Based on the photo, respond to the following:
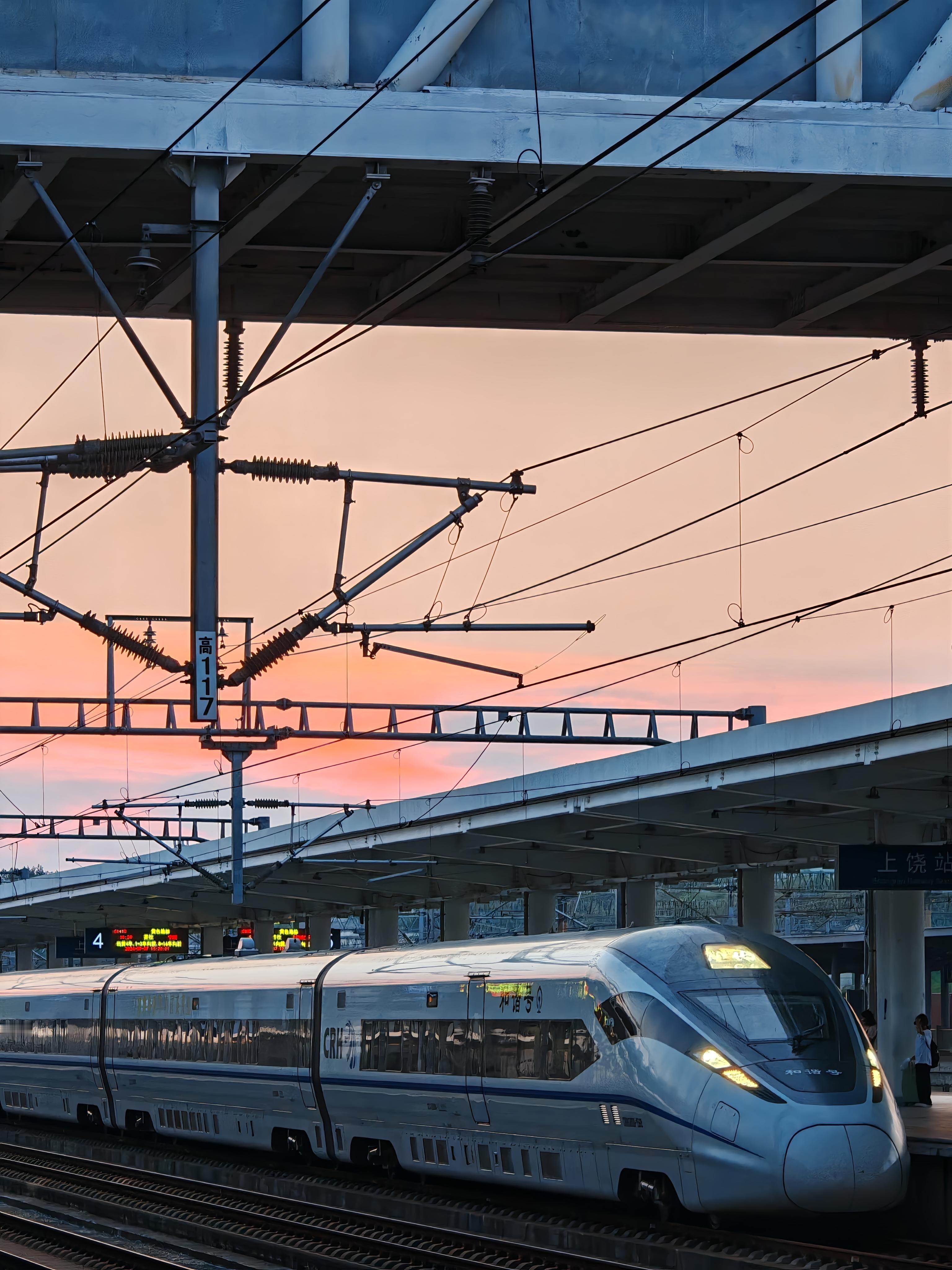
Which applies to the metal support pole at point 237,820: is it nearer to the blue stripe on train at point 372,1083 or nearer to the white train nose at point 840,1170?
the blue stripe on train at point 372,1083

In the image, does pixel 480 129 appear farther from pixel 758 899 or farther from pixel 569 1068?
pixel 758 899

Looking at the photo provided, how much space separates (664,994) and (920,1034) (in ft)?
28.1

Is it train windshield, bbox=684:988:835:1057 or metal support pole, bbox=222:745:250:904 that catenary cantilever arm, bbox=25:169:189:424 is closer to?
train windshield, bbox=684:988:835:1057

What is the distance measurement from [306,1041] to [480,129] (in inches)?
571

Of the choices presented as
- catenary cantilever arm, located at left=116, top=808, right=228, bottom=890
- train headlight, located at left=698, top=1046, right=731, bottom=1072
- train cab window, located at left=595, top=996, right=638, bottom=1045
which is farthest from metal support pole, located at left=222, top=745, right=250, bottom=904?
train headlight, located at left=698, top=1046, right=731, bottom=1072

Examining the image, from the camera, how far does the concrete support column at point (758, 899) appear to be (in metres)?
36.3

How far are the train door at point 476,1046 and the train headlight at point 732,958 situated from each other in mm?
3088

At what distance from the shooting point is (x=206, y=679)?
992cm

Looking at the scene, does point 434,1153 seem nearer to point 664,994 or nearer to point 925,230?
point 664,994

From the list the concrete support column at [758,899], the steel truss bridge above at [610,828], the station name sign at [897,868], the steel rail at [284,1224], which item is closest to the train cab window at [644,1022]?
the steel rail at [284,1224]

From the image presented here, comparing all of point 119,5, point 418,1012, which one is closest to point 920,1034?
point 418,1012

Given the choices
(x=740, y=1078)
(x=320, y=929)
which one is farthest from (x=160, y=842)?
(x=740, y=1078)

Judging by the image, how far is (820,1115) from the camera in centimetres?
1444

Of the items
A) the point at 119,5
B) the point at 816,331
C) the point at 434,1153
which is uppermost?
the point at 119,5
